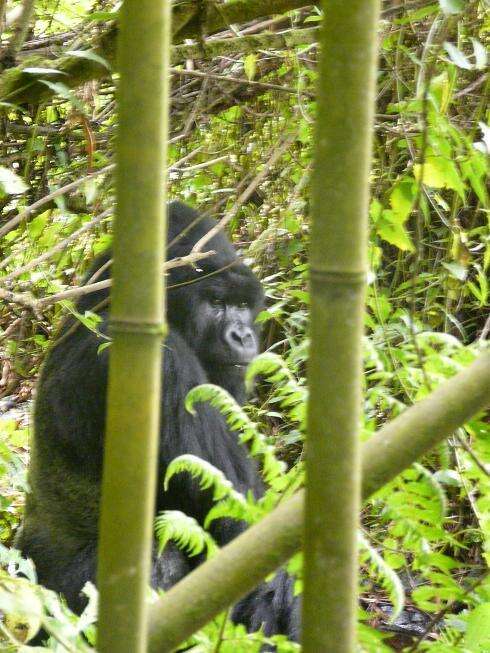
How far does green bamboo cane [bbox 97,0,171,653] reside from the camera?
2.56ft

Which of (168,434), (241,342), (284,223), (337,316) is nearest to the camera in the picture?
(337,316)

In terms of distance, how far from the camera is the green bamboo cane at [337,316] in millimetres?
773

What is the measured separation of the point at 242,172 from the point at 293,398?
2260 millimetres

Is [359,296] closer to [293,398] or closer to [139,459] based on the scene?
[139,459]

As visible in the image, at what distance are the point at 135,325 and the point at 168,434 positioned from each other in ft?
7.67

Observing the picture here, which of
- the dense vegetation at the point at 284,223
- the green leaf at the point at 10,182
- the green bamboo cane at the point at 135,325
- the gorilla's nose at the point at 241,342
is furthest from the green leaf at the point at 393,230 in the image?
the green bamboo cane at the point at 135,325

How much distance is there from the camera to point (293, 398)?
1.54 m

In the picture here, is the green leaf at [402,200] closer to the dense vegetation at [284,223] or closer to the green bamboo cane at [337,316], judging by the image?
the dense vegetation at [284,223]

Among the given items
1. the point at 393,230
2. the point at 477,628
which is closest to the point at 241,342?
the point at 393,230

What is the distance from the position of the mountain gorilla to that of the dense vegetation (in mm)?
195

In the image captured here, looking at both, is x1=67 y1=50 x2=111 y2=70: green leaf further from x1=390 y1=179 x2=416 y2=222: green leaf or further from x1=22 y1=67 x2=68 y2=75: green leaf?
x1=390 y1=179 x2=416 y2=222: green leaf

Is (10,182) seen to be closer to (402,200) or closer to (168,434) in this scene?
(402,200)

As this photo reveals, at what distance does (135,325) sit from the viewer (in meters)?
0.81

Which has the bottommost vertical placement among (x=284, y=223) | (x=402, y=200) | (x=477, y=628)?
(x=477, y=628)
